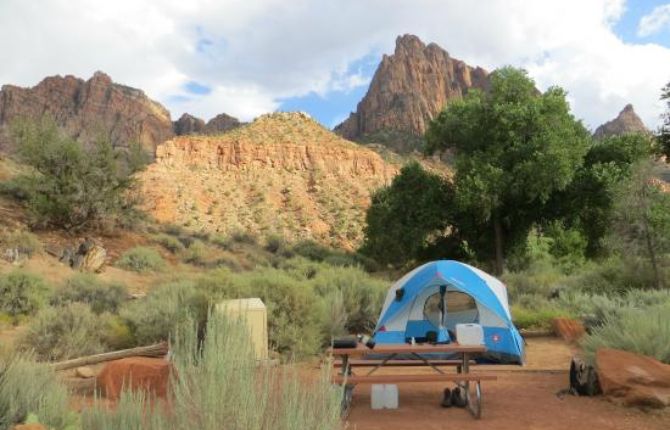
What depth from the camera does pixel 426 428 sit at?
6008mm

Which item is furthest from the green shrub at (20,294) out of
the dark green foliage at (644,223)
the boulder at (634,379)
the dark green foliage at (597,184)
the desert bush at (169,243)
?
the dark green foliage at (597,184)

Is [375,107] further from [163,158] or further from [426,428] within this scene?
[426,428]

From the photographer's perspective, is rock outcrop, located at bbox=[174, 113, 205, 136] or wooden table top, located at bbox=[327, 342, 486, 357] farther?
rock outcrop, located at bbox=[174, 113, 205, 136]

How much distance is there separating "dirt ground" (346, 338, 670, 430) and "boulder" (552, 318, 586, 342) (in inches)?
121

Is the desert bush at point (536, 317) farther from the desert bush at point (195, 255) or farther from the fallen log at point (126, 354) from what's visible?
the desert bush at point (195, 255)

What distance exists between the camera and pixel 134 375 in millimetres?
6766

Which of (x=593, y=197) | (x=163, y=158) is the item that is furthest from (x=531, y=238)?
(x=163, y=158)

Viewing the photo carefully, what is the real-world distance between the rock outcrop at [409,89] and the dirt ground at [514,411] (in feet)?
281

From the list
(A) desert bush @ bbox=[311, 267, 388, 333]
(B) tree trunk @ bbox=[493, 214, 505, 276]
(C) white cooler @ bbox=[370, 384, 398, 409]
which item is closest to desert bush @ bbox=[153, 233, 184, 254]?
(A) desert bush @ bbox=[311, 267, 388, 333]

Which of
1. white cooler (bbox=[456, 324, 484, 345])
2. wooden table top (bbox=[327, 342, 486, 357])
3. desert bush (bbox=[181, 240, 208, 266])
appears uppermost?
desert bush (bbox=[181, 240, 208, 266])

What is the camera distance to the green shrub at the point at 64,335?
8914 millimetres

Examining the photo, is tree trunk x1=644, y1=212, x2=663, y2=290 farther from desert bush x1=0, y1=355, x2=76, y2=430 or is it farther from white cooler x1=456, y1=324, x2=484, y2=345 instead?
desert bush x1=0, y1=355, x2=76, y2=430

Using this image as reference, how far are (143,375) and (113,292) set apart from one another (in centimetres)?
775

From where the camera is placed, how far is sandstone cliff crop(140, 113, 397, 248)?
164 feet
